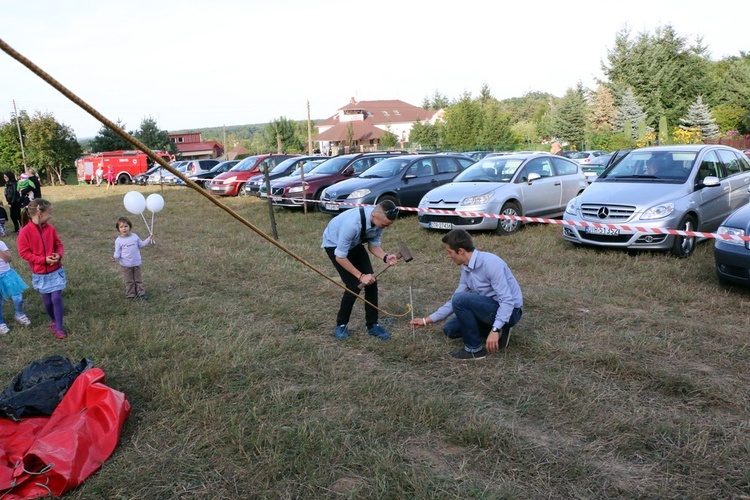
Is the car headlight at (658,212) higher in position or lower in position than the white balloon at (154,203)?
lower

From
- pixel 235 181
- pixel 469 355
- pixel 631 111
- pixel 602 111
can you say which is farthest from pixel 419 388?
pixel 602 111

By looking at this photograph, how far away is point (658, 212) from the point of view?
26.2ft

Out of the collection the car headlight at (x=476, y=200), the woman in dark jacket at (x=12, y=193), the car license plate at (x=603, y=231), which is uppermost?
the woman in dark jacket at (x=12, y=193)

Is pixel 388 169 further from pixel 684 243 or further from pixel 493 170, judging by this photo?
pixel 684 243

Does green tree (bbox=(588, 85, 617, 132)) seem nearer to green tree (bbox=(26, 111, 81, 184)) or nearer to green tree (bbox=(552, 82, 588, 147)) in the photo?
green tree (bbox=(552, 82, 588, 147))

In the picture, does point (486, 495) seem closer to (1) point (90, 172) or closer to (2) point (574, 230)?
Result: (2) point (574, 230)

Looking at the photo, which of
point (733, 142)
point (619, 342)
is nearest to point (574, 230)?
point (619, 342)

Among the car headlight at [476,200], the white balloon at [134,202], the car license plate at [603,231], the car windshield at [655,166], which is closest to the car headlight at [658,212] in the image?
the car license plate at [603,231]

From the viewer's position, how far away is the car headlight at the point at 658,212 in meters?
7.94

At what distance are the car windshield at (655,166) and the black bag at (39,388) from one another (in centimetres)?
817

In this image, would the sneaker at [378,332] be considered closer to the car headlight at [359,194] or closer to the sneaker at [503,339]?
the sneaker at [503,339]

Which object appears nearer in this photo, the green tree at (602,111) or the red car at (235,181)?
the red car at (235,181)

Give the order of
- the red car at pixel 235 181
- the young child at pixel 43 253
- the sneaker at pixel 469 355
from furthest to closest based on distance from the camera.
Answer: the red car at pixel 235 181 < the young child at pixel 43 253 < the sneaker at pixel 469 355

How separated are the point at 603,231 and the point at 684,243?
3.64 ft
